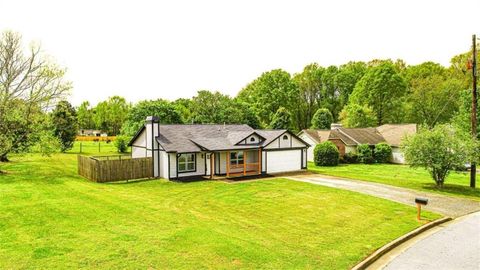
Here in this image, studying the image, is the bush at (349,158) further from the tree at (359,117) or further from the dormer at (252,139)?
the dormer at (252,139)

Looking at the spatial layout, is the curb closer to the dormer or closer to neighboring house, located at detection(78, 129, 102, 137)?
the dormer

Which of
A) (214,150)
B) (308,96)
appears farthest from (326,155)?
(308,96)

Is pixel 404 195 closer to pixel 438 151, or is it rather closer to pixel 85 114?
pixel 438 151

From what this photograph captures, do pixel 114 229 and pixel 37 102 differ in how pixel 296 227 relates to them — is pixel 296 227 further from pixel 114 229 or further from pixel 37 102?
pixel 37 102

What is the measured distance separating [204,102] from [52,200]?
131 ft

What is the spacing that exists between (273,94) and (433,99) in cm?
2757

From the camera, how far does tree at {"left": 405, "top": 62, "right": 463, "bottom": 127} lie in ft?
175

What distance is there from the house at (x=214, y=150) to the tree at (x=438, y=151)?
10.5m

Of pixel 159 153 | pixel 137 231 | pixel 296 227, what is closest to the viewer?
pixel 137 231

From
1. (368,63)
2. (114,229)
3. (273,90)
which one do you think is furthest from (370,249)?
(368,63)

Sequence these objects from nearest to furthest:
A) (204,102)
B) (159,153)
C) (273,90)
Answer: (159,153) < (204,102) < (273,90)

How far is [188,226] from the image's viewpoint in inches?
483

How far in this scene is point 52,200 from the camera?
15.5 meters

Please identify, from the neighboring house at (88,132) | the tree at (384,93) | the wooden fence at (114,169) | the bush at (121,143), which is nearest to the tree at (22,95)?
the wooden fence at (114,169)
